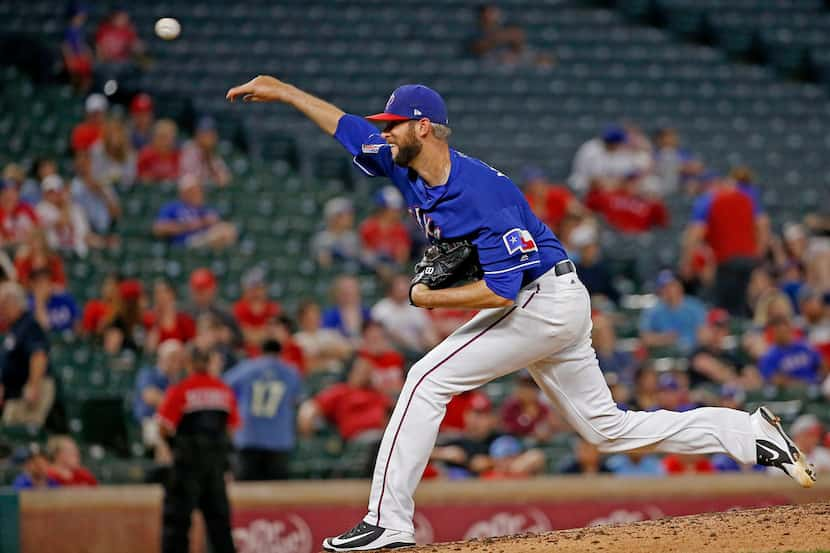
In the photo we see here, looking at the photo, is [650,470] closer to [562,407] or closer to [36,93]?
[562,407]

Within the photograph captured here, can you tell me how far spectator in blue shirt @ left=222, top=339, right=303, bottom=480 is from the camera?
29.4ft

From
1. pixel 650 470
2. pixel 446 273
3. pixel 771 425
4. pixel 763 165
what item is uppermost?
pixel 763 165

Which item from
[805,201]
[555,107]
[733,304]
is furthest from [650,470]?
[555,107]

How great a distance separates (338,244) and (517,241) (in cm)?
708

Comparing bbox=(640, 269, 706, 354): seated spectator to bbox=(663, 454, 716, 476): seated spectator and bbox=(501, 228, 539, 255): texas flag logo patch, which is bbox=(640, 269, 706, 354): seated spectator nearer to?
bbox=(663, 454, 716, 476): seated spectator

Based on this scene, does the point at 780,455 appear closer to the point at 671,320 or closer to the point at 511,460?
the point at 511,460

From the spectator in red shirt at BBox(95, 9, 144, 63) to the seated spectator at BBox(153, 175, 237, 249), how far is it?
10.4 ft

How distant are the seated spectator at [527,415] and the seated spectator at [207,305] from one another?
1942 mm

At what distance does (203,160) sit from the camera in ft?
42.2

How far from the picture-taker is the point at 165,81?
1502cm

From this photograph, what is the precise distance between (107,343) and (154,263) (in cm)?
137

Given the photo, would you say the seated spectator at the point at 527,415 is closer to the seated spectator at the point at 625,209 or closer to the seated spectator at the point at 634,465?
the seated spectator at the point at 634,465

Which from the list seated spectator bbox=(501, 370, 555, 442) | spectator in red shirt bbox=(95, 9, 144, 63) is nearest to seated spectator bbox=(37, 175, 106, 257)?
spectator in red shirt bbox=(95, 9, 144, 63)

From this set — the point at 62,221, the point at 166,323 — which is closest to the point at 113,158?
the point at 62,221
